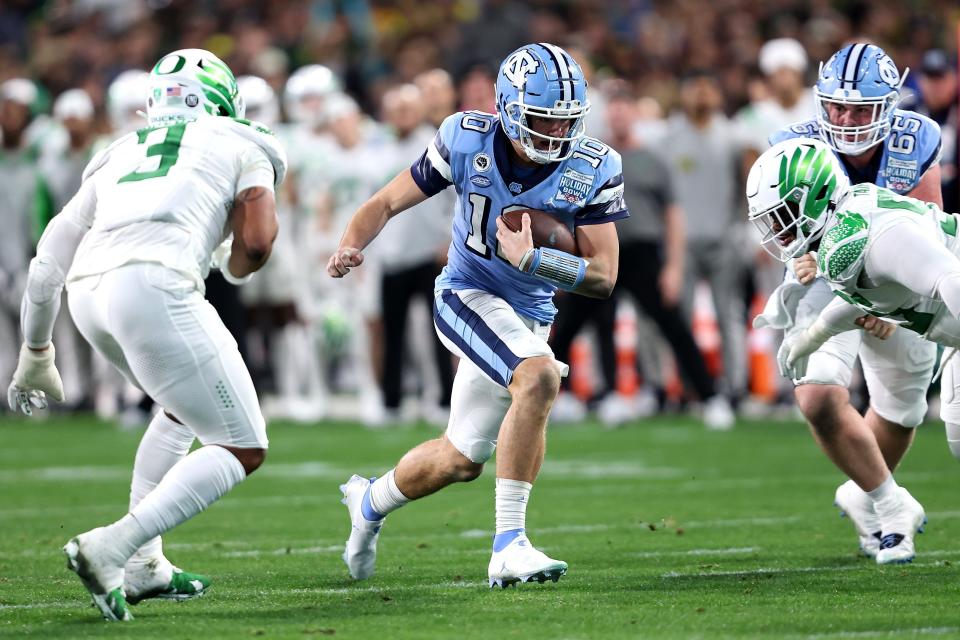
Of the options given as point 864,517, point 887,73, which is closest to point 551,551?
point 864,517

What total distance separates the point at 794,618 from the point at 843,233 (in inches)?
45.8

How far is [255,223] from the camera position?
15.6 ft

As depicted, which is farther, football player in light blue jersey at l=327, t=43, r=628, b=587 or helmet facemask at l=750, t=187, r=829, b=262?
football player in light blue jersey at l=327, t=43, r=628, b=587

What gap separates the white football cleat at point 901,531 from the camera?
5605 millimetres

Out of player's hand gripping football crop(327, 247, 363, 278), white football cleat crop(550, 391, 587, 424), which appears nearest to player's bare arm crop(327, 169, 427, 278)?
player's hand gripping football crop(327, 247, 363, 278)

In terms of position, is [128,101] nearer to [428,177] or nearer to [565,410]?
[565,410]

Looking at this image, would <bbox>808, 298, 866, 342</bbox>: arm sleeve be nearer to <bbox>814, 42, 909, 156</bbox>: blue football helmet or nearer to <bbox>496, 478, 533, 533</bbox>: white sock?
<bbox>814, 42, 909, 156</bbox>: blue football helmet

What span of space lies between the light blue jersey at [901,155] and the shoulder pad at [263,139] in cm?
188

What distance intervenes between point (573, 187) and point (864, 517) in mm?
1611

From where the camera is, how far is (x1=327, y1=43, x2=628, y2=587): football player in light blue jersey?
17.1ft

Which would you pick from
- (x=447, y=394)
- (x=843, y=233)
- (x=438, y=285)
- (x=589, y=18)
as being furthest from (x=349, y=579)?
(x=589, y=18)

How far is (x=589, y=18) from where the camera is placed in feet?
55.2

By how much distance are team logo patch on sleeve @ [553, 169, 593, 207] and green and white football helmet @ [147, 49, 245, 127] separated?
1149mm

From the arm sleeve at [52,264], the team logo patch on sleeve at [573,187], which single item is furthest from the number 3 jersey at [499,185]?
the arm sleeve at [52,264]
